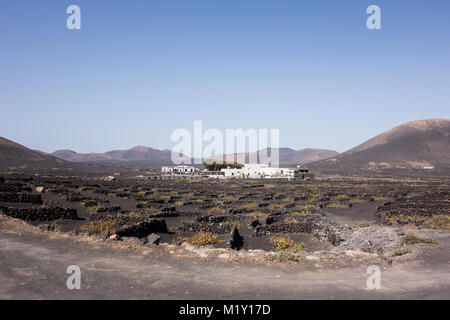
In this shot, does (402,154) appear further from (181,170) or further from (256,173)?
(181,170)

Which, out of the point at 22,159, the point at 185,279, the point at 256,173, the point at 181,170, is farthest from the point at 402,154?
the point at 22,159

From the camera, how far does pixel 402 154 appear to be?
166625mm

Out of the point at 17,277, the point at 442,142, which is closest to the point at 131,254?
the point at 17,277

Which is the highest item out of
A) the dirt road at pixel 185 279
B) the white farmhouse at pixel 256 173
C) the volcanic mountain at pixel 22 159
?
the volcanic mountain at pixel 22 159

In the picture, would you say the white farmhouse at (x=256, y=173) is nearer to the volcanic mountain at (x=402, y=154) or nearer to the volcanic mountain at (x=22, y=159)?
the volcanic mountain at (x=402, y=154)

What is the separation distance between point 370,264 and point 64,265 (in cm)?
946

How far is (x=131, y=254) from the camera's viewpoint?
33.8ft

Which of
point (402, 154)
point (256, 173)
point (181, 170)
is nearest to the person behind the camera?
point (256, 173)

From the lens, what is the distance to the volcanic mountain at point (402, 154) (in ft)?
500

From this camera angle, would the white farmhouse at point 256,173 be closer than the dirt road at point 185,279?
No

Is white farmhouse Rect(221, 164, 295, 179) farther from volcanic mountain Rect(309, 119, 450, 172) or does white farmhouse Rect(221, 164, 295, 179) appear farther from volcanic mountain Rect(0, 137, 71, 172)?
volcanic mountain Rect(0, 137, 71, 172)

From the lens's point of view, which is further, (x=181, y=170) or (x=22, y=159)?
(x=22, y=159)

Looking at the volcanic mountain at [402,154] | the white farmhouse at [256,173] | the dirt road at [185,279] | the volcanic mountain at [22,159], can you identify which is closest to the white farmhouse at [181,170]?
the white farmhouse at [256,173]

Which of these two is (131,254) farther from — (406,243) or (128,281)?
(406,243)
